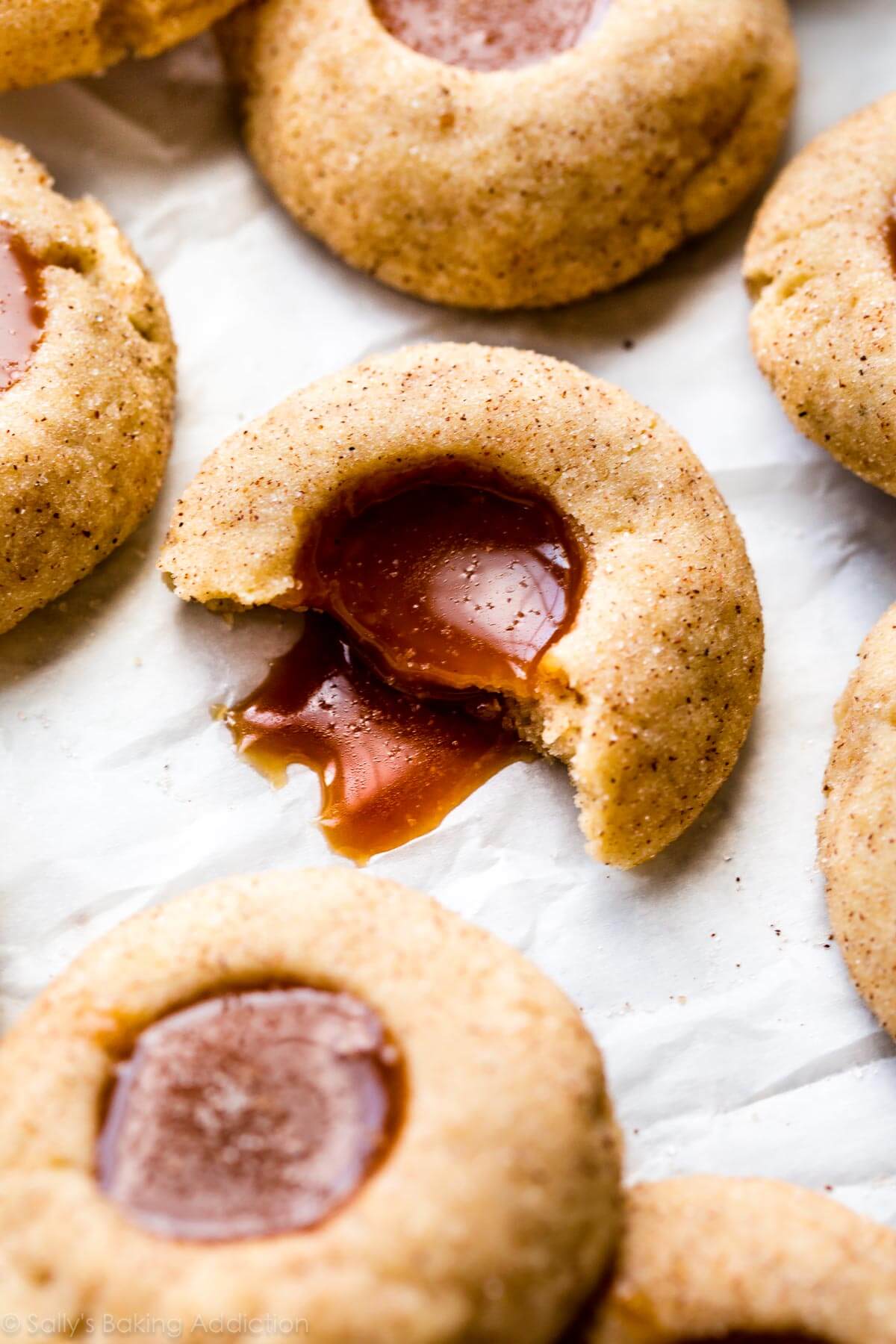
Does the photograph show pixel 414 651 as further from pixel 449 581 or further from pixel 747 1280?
pixel 747 1280

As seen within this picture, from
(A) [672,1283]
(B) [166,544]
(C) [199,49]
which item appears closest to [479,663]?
(B) [166,544]

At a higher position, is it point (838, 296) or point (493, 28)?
point (493, 28)

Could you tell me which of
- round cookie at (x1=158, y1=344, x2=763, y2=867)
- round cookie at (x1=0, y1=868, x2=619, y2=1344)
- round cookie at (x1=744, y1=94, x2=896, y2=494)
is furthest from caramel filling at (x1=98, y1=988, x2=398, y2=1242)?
round cookie at (x1=744, y1=94, x2=896, y2=494)

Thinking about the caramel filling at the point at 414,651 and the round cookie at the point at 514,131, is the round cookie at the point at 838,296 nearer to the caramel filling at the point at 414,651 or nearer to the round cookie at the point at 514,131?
the round cookie at the point at 514,131

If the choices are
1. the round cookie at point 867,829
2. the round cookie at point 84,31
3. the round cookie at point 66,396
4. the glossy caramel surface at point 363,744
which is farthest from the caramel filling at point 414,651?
the round cookie at point 84,31

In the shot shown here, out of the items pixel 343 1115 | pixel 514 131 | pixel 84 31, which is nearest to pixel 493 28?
pixel 514 131

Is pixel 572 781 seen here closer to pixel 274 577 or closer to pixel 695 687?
pixel 695 687
